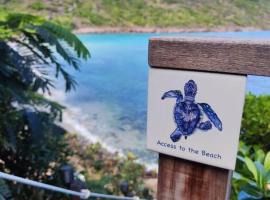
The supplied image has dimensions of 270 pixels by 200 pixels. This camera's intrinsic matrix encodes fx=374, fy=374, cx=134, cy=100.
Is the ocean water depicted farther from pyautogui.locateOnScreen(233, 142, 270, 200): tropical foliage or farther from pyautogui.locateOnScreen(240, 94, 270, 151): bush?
pyautogui.locateOnScreen(233, 142, 270, 200): tropical foliage

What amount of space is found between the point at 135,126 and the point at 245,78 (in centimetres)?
631

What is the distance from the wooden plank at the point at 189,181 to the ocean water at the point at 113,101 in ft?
6.11

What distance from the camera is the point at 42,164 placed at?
275 cm

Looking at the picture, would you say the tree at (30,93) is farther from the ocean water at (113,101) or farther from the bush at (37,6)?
the bush at (37,6)

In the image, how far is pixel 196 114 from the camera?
71cm

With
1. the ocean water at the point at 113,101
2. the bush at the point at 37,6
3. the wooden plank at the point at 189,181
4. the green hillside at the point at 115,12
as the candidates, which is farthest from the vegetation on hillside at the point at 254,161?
the bush at the point at 37,6

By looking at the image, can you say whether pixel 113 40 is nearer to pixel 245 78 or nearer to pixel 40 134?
pixel 40 134

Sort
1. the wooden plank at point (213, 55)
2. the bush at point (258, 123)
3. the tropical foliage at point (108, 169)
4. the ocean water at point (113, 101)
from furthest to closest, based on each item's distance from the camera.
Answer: the ocean water at point (113, 101) < the tropical foliage at point (108, 169) < the bush at point (258, 123) < the wooden plank at point (213, 55)

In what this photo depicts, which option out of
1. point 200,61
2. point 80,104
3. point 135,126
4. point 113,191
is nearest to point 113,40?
point 80,104

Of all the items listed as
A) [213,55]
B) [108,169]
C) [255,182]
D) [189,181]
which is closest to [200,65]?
[213,55]

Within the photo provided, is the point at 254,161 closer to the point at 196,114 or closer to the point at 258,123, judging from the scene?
the point at 196,114

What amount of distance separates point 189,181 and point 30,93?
7.52 ft

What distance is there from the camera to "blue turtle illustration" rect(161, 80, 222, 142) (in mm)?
697

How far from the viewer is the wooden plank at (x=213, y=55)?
67 cm
